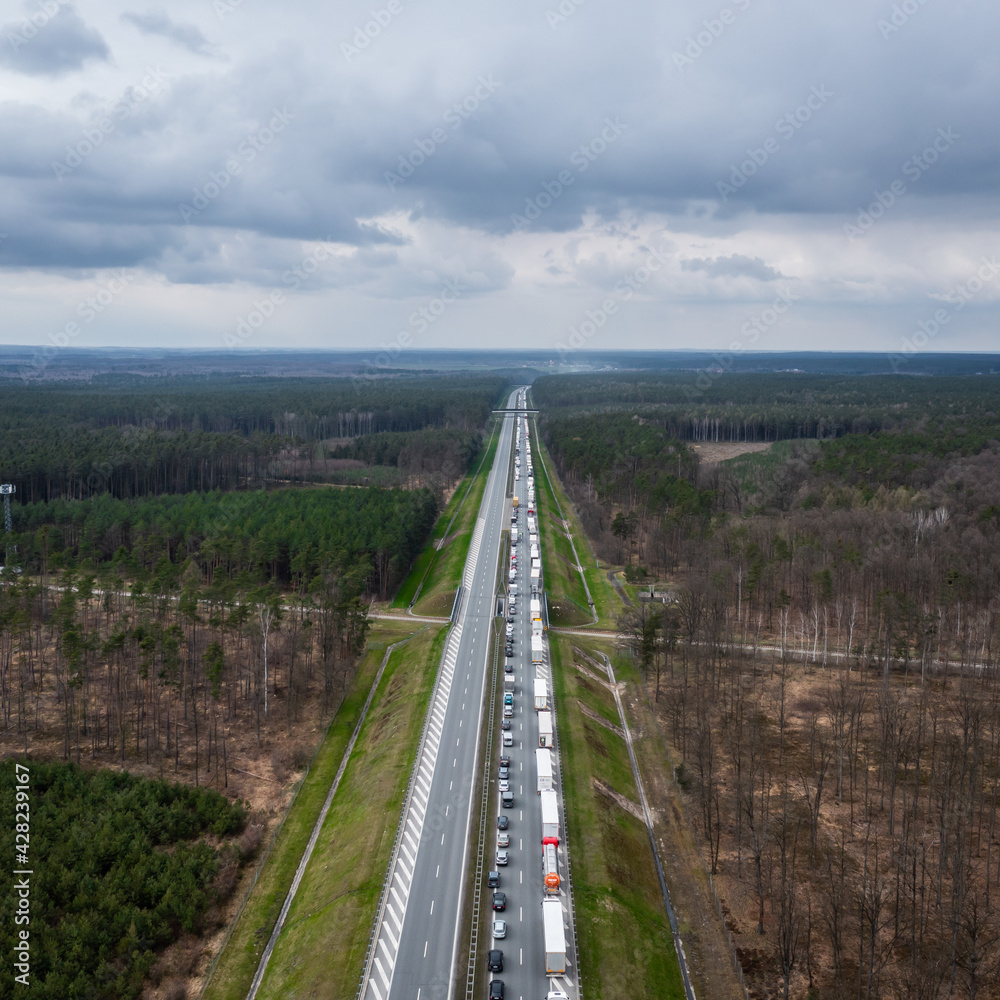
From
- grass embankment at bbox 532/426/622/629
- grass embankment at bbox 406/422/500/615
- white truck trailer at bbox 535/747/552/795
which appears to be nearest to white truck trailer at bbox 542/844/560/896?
white truck trailer at bbox 535/747/552/795

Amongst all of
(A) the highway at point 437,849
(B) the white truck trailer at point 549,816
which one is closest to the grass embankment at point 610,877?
(B) the white truck trailer at point 549,816

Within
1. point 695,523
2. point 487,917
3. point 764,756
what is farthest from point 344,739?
point 695,523

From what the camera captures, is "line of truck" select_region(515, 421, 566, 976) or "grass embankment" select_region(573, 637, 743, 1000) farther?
"grass embankment" select_region(573, 637, 743, 1000)

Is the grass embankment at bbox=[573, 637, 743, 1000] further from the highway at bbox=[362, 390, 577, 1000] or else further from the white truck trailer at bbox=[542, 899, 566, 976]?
the white truck trailer at bbox=[542, 899, 566, 976]

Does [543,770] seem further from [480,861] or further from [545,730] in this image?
[480,861]

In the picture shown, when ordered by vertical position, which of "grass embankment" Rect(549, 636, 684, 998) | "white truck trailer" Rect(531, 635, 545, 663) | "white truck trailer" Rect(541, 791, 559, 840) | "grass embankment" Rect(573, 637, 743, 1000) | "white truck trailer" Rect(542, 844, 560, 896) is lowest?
"grass embankment" Rect(573, 637, 743, 1000)
